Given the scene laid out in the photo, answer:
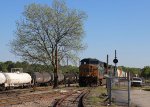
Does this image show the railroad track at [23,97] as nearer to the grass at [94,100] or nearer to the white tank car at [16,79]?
the grass at [94,100]

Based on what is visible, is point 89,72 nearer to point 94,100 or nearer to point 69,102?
point 94,100

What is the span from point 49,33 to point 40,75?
6.91 m

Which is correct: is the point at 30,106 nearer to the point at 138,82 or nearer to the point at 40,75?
the point at 40,75

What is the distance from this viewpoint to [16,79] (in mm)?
50031

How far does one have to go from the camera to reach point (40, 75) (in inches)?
2457

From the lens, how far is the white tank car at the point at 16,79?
47.7 metres

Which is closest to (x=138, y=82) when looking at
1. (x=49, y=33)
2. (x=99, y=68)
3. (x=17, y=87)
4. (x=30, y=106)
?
(x=99, y=68)

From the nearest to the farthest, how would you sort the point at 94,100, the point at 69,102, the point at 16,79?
Answer: the point at 69,102
the point at 94,100
the point at 16,79

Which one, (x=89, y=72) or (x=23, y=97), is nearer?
(x=23, y=97)

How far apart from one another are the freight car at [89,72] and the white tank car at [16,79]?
8678mm

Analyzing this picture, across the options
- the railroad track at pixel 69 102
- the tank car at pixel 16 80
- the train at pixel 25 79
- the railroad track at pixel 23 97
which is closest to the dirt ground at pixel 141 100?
the railroad track at pixel 69 102

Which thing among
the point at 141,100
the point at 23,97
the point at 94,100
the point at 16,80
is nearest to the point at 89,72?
the point at 16,80

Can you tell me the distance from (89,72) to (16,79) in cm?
1386

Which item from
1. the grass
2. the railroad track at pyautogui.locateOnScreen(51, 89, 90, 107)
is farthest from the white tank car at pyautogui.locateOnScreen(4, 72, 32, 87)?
the railroad track at pyautogui.locateOnScreen(51, 89, 90, 107)
